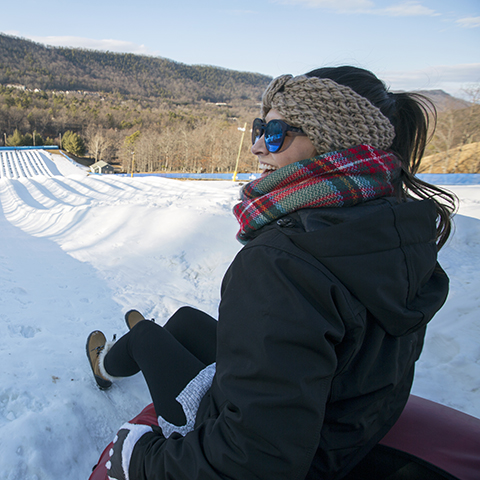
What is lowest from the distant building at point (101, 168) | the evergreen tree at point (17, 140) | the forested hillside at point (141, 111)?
the evergreen tree at point (17, 140)

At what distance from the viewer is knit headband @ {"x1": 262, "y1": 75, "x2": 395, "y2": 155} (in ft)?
3.07

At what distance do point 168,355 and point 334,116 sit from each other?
3.32ft

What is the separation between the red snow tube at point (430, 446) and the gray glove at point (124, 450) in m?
0.24

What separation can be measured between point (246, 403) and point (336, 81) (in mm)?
940

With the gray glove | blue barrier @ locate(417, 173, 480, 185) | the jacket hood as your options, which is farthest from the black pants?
blue barrier @ locate(417, 173, 480, 185)

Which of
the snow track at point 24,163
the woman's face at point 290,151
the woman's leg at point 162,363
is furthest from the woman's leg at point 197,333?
the snow track at point 24,163

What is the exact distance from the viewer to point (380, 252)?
776 mm

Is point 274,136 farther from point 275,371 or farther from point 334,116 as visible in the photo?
point 275,371

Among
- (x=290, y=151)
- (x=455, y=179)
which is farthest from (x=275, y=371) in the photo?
(x=455, y=179)

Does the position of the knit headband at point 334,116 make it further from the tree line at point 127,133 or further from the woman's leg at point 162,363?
the tree line at point 127,133

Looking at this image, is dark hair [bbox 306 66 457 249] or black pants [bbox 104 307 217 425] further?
black pants [bbox 104 307 217 425]

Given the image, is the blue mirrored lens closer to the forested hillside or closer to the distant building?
the forested hillside

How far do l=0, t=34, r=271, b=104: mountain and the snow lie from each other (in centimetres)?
12207

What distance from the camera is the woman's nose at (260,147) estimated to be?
1.12 metres
